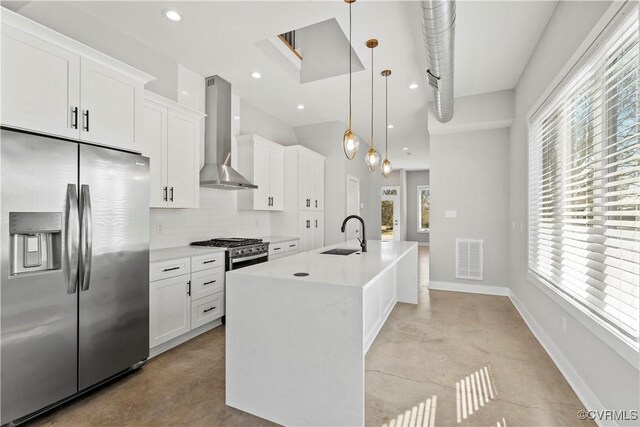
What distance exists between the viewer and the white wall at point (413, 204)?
11769 millimetres

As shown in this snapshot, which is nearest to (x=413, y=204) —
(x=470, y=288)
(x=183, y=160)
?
(x=470, y=288)

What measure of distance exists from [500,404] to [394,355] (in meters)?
0.86

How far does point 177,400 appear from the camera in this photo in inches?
80.6

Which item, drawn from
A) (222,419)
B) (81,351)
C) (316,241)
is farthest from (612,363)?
(316,241)

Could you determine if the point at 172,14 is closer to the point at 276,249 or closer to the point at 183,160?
the point at 183,160

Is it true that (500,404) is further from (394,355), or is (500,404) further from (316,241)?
(316,241)

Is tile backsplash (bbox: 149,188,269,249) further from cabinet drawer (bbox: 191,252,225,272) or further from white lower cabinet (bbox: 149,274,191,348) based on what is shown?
white lower cabinet (bbox: 149,274,191,348)

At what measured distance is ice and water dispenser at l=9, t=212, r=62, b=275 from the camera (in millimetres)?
1734

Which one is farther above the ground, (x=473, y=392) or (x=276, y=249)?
(x=276, y=249)

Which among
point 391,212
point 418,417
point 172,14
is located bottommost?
point 418,417

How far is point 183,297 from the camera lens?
2887 millimetres

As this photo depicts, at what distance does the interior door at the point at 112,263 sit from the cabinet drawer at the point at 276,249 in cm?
184

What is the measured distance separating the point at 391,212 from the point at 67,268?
1070 centimetres

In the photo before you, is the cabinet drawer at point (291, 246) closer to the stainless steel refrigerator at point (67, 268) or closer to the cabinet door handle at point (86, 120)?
the stainless steel refrigerator at point (67, 268)
